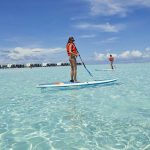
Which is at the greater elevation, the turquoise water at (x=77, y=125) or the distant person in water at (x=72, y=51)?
the distant person in water at (x=72, y=51)

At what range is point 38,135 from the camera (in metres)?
8.27

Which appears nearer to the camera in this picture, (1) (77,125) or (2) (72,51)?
(1) (77,125)

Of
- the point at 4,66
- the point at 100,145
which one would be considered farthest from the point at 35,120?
the point at 4,66

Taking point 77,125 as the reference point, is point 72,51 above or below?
above

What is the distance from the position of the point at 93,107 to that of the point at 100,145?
5018 millimetres

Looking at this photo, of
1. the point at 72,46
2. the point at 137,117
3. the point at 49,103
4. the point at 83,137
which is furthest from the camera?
the point at 72,46

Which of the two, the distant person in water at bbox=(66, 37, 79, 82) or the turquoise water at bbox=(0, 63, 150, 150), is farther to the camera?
the distant person in water at bbox=(66, 37, 79, 82)

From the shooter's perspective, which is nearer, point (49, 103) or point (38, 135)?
point (38, 135)

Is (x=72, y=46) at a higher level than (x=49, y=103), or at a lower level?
higher

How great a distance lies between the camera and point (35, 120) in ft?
33.1

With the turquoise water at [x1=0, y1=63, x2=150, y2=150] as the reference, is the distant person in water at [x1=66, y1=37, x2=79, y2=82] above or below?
above

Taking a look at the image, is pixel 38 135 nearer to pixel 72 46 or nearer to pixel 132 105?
pixel 132 105

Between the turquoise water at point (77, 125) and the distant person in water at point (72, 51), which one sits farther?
the distant person in water at point (72, 51)

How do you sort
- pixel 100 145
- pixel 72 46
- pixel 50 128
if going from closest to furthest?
pixel 100 145 → pixel 50 128 → pixel 72 46
